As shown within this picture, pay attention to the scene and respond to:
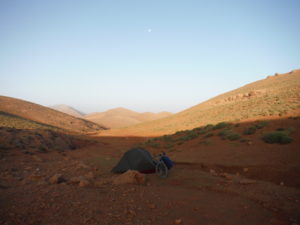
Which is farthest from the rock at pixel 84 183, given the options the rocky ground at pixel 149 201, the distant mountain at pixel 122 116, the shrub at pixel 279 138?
the distant mountain at pixel 122 116

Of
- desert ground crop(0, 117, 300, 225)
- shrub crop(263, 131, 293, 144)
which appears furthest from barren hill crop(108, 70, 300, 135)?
desert ground crop(0, 117, 300, 225)

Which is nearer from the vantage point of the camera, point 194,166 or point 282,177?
point 282,177

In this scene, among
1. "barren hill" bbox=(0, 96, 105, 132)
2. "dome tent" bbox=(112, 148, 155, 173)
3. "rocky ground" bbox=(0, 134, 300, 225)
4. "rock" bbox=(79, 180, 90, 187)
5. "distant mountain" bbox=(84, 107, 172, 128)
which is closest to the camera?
"rocky ground" bbox=(0, 134, 300, 225)

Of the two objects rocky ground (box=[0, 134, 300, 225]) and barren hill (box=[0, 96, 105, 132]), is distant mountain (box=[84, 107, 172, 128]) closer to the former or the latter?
barren hill (box=[0, 96, 105, 132])

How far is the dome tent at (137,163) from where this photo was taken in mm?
7976

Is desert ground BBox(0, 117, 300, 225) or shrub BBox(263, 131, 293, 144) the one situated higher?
shrub BBox(263, 131, 293, 144)

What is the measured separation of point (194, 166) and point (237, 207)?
4.73 metres

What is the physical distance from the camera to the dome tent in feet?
26.2

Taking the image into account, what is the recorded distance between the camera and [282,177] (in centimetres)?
694

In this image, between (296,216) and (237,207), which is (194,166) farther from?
(296,216)

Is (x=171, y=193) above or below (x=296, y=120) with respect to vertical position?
below

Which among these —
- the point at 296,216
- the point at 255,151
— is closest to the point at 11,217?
the point at 296,216

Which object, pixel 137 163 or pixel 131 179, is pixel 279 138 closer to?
pixel 137 163

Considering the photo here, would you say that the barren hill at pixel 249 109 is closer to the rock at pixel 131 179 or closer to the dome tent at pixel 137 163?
the dome tent at pixel 137 163
